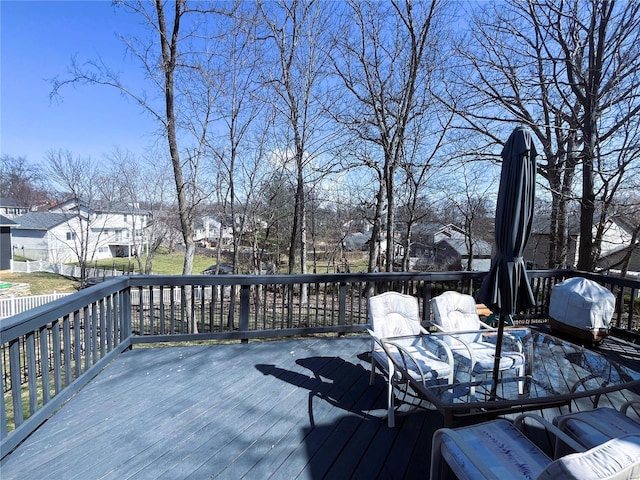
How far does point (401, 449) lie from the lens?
7.25ft

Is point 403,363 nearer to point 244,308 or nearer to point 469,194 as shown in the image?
point 244,308

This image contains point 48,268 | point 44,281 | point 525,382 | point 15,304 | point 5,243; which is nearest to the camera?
point 525,382

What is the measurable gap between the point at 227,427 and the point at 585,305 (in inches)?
176

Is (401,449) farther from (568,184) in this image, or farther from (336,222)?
(336,222)

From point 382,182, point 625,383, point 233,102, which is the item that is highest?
point 233,102

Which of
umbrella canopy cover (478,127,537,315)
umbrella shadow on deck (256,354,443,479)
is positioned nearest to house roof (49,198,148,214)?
umbrella shadow on deck (256,354,443,479)

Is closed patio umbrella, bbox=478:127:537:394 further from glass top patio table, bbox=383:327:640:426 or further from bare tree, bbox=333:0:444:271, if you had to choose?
bare tree, bbox=333:0:444:271

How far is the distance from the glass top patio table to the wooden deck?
1.38ft

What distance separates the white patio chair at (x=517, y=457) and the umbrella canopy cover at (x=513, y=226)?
0.77 meters

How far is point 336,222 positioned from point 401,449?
15203 millimetres

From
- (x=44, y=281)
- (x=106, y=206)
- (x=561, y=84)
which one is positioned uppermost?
(x=561, y=84)

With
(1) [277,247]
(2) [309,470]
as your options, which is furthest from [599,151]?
(1) [277,247]

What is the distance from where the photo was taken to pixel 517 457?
1.59 meters

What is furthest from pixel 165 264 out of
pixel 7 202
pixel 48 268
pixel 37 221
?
pixel 7 202
